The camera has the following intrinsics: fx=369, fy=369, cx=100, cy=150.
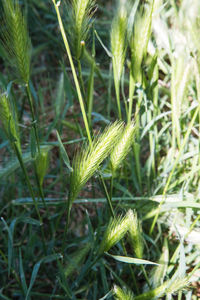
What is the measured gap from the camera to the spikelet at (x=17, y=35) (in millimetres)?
725

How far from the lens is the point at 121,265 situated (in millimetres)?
1050

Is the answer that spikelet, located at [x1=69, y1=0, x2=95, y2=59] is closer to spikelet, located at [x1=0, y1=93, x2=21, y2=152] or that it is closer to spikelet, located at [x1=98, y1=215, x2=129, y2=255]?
spikelet, located at [x1=0, y1=93, x2=21, y2=152]

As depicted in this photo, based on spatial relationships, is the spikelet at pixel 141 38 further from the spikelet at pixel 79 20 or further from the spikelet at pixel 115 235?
the spikelet at pixel 115 235

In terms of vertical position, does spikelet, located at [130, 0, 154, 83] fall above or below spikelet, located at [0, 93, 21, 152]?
above

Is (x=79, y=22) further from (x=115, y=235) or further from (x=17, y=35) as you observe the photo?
(x=115, y=235)

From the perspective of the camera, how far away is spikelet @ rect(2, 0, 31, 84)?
725 mm

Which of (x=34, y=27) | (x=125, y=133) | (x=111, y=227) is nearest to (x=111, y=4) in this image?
(x=34, y=27)

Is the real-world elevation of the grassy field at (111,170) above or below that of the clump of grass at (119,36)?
below

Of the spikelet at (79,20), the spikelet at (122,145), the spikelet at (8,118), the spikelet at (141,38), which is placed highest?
the spikelet at (79,20)

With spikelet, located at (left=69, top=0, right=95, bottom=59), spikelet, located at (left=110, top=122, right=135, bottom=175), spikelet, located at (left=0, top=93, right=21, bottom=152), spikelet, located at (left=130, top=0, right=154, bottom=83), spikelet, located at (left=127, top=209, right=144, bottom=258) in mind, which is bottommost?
spikelet, located at (left=127, top=209, right=144, bottom=258)

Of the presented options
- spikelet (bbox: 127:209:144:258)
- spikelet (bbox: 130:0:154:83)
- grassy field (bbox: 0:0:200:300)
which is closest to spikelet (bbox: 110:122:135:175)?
grassy field (bbox: 0:0:200:300)

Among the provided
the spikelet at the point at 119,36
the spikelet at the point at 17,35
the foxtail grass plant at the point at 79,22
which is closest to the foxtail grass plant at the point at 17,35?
the spikelet at the point at 17,35

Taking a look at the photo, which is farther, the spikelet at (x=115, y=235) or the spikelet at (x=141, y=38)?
the spikelet at (x=141, y=38)

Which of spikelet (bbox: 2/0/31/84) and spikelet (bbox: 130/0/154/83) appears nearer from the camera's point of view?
spikelet (bbox: 2/0/31/84)
